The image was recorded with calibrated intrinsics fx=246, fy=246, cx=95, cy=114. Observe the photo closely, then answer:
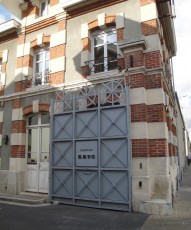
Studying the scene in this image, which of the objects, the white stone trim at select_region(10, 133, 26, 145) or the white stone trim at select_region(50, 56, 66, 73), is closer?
the white stone trim at select_region(50, 56, 66, 73)

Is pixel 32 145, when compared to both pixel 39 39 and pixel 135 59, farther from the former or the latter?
pixel 135 59

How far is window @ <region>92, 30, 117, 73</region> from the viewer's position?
835 cm

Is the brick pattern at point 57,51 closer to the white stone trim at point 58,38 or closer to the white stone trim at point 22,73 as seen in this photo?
the white stone trim at point 58,38

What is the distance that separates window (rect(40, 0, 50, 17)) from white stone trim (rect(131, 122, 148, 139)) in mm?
6458

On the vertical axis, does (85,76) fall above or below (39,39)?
below

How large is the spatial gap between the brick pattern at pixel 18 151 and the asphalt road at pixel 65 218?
2304 millimetres

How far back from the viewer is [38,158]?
9.16 metres

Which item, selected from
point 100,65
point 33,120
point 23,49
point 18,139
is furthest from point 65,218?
point 23,49

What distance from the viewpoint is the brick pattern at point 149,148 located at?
6.88 metres

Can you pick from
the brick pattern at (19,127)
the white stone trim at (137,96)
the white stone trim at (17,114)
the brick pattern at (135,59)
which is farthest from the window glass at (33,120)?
the brick pattern at (135,59)

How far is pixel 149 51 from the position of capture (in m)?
7.49

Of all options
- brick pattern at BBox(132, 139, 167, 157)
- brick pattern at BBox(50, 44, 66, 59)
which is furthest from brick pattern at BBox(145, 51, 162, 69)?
brick pattern at BBox(50, 44, 66, 59)

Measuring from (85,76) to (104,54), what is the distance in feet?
3.37

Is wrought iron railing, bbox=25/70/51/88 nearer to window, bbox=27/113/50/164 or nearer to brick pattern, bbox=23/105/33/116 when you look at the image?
brick pattern, bbox=23/105/33/116
